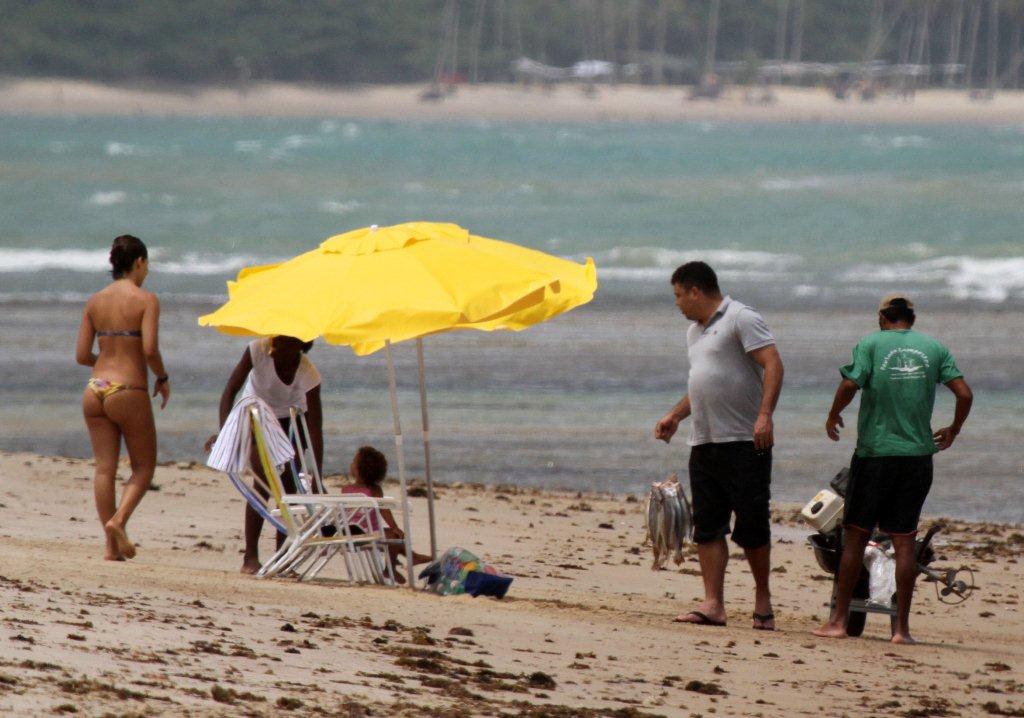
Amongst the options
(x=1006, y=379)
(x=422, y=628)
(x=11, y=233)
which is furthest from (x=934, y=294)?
(x=11, y=233)

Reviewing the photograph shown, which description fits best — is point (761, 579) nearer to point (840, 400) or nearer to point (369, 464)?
point (840, 400)

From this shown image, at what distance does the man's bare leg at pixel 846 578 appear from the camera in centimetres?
653

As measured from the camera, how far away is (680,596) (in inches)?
302

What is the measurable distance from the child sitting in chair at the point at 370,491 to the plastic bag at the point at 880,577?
191 cm

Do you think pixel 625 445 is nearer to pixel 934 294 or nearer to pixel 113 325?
pixel 113 325

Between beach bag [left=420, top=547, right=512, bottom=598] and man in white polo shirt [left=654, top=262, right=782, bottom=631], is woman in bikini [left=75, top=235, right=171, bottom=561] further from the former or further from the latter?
man in white polo shirt [left=654, top=262, right=782, bottom=631]

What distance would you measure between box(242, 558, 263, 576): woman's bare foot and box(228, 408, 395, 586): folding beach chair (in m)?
0.19

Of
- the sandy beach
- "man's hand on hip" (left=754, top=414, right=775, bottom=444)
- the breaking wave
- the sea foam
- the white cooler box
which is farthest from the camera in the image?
the breaking wave

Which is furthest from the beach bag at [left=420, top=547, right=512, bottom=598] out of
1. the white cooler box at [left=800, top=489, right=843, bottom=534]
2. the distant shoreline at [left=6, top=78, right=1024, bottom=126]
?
the distant shoreline at [left=6, top=78, right=1024, bottom=126]

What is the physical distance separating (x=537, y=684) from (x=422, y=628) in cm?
87

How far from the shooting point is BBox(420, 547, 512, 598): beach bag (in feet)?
22.8

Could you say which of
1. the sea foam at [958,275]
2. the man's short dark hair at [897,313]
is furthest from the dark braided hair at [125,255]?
the sea foam at [958,275]

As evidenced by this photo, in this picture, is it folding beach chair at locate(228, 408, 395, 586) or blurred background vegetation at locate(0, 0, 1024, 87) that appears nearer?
folding beach chair at locate(228, 408, 395, 586)

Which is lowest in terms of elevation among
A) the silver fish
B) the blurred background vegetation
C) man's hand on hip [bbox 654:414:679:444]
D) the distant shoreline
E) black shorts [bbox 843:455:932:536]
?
the silver fish
